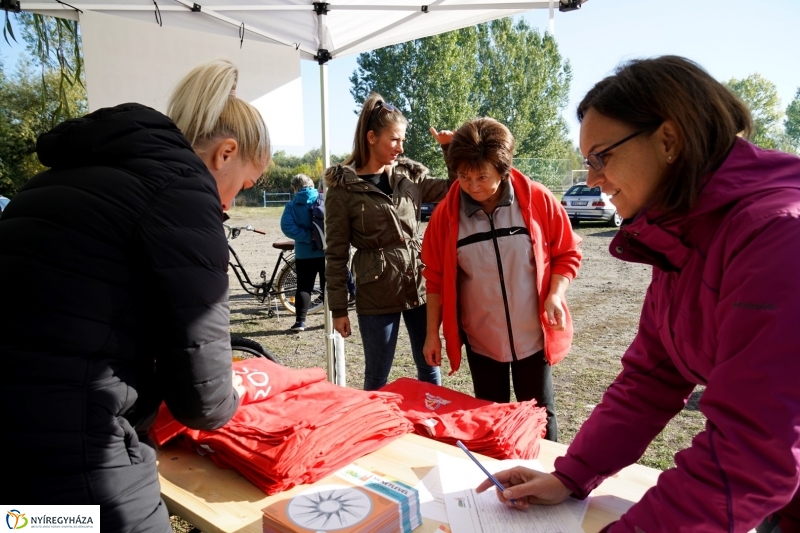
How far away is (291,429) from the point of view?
1351 millimetres

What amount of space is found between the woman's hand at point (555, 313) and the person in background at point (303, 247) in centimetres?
425

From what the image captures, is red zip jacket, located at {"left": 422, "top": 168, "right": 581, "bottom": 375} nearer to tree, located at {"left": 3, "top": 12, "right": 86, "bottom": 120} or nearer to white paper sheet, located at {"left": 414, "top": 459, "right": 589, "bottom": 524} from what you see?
white paper sheet, located at {"left": 414, "top": 459, "right": 589, "bottom": 524}

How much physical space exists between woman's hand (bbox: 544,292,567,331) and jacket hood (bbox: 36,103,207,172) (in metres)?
1.58

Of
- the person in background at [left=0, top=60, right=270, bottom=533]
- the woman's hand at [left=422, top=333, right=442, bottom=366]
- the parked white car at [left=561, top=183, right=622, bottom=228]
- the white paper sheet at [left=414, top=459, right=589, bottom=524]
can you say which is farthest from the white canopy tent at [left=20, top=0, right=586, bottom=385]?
the parked white car at [left=561, top=183, right=622, bottom=228]

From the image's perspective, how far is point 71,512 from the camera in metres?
0.93

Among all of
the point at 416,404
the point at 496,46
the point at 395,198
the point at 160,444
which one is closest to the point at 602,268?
the point at 395,198

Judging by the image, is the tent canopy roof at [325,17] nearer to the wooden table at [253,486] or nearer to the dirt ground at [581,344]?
the wooden table at [253,486]

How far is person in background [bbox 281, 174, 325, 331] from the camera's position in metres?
6.26

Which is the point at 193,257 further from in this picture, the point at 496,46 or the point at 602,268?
the point at 496,46

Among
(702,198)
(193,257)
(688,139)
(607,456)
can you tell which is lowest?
(607,456)

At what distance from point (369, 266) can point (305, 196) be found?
3845mm

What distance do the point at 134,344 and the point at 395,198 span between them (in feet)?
6.21

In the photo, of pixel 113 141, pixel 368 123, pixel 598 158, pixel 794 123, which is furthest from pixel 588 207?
pixel 794 123

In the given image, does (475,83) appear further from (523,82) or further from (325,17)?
(325,17)
